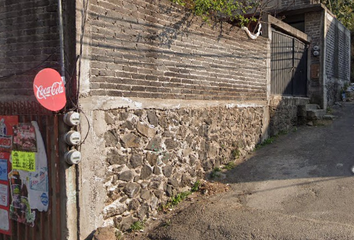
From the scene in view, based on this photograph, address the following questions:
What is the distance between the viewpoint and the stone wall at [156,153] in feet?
15.4

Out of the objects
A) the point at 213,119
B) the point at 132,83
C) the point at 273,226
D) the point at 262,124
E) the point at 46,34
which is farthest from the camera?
the point at 262,124

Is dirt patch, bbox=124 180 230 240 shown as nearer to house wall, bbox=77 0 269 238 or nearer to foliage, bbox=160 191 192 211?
foliage, bbox=160 191 192 211

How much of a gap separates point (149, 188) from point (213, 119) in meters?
2.35

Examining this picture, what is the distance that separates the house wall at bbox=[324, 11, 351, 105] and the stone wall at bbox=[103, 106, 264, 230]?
279 inches

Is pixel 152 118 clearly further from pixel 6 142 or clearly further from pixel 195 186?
pixel 6 142

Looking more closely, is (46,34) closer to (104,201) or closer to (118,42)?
(118,42)

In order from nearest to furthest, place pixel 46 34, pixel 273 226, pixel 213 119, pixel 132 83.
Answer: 1. pixel 46 34
2. pixel 273 226
3. pixel 132 83
4. pixel 213 119

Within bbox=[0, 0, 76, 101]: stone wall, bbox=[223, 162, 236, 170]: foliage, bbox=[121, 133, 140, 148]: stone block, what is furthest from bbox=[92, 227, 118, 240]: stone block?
bbox=[223, 162, 236, 170]: foliage

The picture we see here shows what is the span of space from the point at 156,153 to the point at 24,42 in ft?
8.27

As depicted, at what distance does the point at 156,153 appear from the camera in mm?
5418

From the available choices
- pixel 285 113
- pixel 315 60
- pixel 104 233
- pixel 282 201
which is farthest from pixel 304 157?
pixel 315 60

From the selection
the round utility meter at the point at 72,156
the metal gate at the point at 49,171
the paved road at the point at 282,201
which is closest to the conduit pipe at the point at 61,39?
the metal gate at the point at 49,171

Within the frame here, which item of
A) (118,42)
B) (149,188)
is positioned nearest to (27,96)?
(118,42)

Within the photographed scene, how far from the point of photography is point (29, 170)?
14.4 ft
